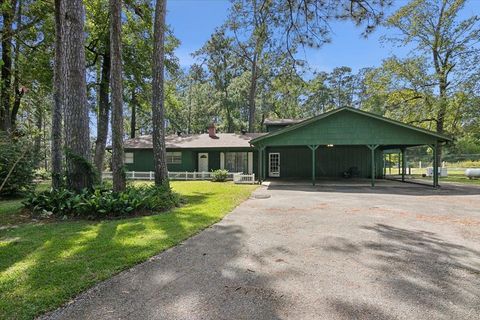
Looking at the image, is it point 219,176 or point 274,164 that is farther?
point 274,164

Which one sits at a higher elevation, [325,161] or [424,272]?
[325,161]

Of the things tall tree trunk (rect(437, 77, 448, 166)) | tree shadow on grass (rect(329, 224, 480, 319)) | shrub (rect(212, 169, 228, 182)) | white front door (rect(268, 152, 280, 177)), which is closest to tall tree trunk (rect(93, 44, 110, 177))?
→ shrub (rect(212, 169, 228, 182))

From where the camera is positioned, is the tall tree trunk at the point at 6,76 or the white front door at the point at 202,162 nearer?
the tall tree trunk at the point at 6,76

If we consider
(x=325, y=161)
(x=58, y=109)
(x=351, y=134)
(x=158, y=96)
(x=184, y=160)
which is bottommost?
(x=325, y=161)

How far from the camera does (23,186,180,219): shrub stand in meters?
7.32

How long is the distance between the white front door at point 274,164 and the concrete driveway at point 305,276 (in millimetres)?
14363

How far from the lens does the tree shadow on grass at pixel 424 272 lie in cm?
299

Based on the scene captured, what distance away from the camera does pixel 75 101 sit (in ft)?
27.1

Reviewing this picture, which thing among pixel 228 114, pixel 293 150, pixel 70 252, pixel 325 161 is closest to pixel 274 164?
pixel 293 150

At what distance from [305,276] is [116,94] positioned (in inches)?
300

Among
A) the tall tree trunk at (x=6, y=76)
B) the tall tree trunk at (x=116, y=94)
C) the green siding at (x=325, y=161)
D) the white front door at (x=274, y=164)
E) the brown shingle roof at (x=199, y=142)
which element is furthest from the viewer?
the brown shingle roof at (x=199, y=142)

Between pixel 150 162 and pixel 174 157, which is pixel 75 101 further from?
pixel 150 162

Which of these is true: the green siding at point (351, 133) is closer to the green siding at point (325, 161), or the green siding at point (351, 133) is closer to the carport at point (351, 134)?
the carport at point (351, 134)

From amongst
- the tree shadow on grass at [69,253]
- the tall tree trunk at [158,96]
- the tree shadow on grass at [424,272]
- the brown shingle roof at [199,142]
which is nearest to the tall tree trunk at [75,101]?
the tree shadow on grass at [69,253]
